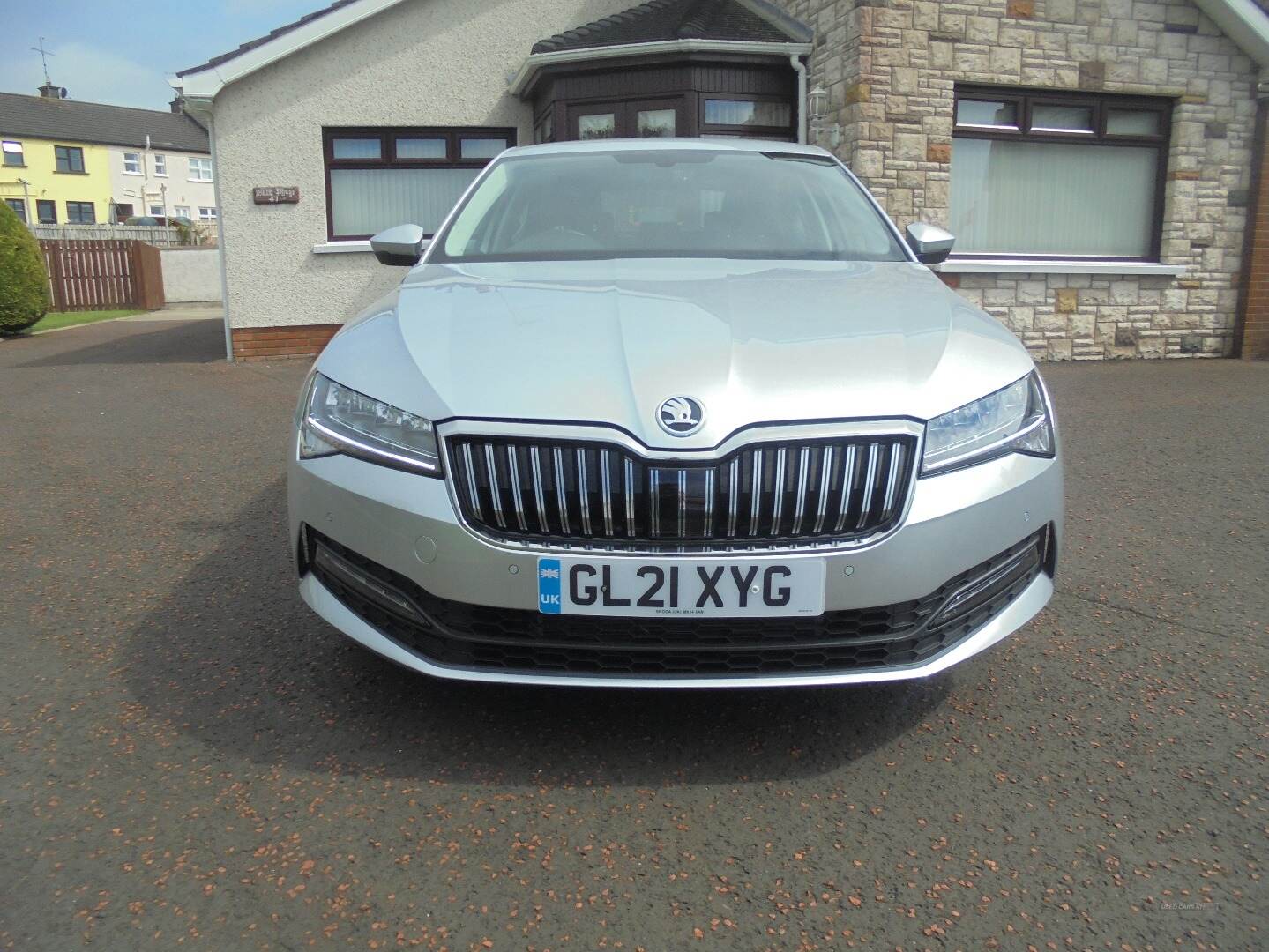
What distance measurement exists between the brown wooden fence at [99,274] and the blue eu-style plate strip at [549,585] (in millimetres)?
27673

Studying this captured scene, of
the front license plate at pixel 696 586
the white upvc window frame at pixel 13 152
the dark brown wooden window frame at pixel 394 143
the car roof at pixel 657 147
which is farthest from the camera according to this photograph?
the white upvc window frame at pixel 13 152

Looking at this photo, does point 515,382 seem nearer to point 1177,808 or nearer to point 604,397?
point 604,397

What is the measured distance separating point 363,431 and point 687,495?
794 millimetres

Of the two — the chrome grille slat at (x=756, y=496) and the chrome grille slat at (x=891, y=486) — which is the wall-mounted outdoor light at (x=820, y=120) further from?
the chrome grille slat at (x=756, y=496)

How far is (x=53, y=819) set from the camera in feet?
7.43

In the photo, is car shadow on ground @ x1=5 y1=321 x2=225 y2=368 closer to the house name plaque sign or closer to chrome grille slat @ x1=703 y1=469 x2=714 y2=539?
the house name plaque sign

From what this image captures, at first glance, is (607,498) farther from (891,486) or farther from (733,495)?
(891,486)

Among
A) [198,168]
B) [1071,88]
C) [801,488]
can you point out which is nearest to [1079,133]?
[1071,88]

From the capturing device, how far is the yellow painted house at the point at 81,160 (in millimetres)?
58312

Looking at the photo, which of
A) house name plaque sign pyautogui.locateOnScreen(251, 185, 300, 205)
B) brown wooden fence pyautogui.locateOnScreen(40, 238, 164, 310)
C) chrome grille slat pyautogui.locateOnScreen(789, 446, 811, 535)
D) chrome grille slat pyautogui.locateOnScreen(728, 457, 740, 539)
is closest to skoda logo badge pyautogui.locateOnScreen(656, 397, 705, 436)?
chrome grille slat pyautogui.locateOnScreen(728, 457, 740, 539)

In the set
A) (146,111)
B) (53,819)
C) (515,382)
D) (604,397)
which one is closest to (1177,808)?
(604,397)

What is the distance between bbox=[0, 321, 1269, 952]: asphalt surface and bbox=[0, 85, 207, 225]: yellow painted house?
202 ft

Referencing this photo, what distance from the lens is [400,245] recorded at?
12.7ft

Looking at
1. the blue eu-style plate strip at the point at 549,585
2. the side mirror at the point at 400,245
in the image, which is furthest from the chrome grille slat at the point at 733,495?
the side mirror at the point at 400,245
